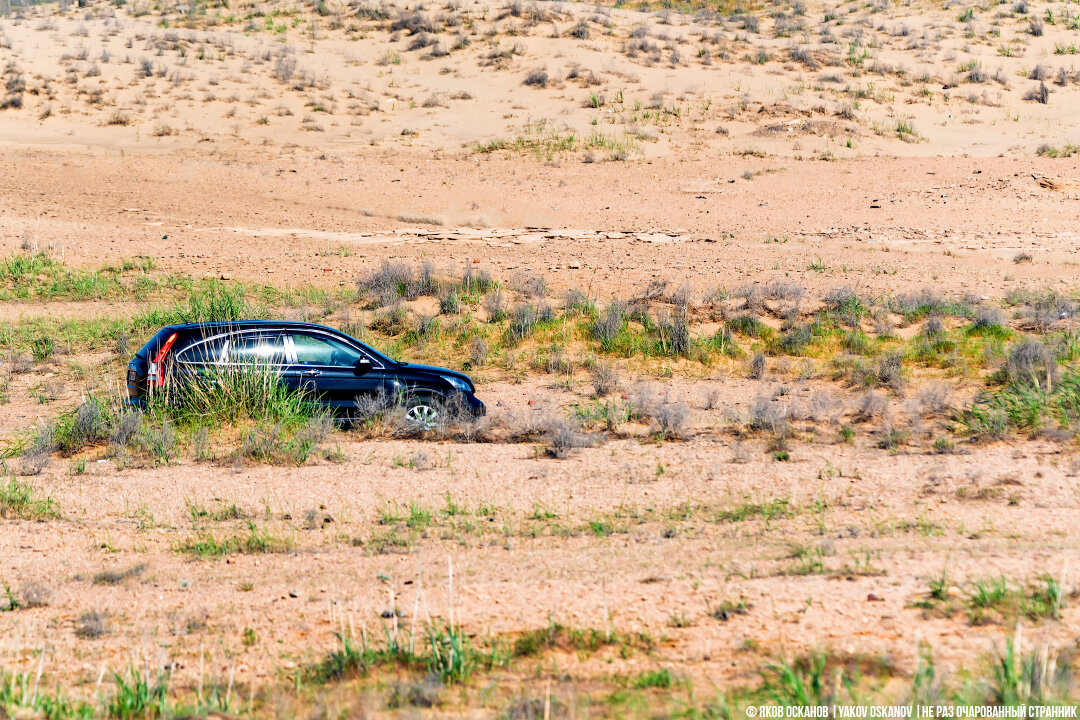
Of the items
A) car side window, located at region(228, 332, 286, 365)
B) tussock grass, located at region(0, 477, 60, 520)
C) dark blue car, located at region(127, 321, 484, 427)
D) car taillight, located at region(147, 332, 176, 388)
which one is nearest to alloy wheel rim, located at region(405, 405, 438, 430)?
dark blue car, located at region(127, 321, 484, 427)

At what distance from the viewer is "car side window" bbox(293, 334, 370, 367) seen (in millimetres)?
11680

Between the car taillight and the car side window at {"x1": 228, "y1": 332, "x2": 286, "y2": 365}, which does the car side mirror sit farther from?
the car taillight

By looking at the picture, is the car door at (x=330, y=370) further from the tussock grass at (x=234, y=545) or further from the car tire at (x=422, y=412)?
the tussock grass at (x=234, y=545)

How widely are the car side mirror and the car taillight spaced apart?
2064mm

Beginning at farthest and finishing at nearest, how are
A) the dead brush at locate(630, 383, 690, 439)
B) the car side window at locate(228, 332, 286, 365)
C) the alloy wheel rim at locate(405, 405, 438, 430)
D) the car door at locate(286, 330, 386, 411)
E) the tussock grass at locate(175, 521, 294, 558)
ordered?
the car door at locate(286, 330, 386, 411)
the alloy wheel rim at locate(405, 405, 438, 430)
the car side window at locate(228, 332, 286, 365)
the dead brush at locate(630, 383, 690, 439)
the tussock grass at locate(175, 521, 294, 558)

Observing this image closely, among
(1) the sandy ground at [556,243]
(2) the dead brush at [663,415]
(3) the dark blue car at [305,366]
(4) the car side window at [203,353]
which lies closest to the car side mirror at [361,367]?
(3) the dark blue car at [305,366]

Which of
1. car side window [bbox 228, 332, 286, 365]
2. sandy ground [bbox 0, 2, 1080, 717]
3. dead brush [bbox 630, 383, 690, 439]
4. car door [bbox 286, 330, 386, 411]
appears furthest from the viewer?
car door [bbox 286, 330, 386, 411]

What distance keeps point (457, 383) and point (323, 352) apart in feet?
5.41

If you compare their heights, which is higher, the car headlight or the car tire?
the car headlight

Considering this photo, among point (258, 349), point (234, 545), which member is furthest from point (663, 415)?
point (234, 545)

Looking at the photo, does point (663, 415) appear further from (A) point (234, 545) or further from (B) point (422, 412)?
(A) point (234, 545)

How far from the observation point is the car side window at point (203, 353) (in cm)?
1104

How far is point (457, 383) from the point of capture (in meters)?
12.0

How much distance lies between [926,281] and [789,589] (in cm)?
1461
